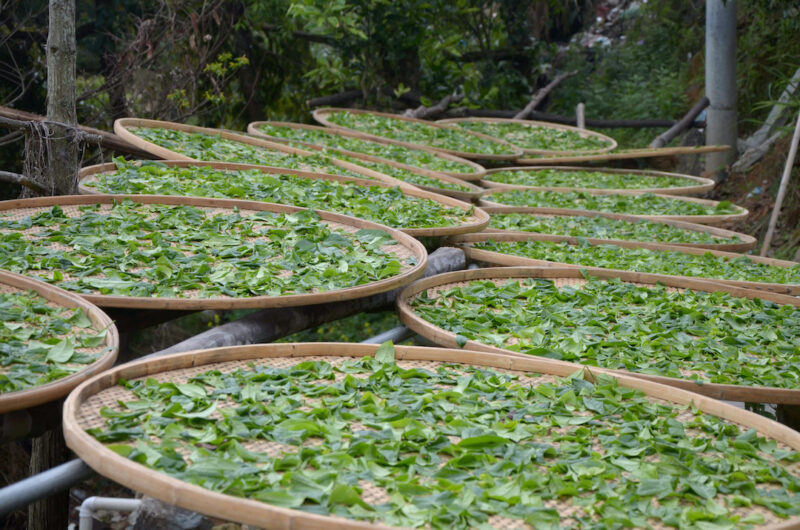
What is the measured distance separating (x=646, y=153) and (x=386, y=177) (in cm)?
304

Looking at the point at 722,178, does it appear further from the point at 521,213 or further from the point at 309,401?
the point at 309,401

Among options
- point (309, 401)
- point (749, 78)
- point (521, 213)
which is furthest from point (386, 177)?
point (749, 78)

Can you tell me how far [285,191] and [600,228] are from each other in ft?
5.51

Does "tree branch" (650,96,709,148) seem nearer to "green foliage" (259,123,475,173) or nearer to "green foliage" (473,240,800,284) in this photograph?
"green foliage" (259,123,475,173)

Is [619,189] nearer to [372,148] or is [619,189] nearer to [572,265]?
[372,148]

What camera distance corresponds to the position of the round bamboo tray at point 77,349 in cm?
156

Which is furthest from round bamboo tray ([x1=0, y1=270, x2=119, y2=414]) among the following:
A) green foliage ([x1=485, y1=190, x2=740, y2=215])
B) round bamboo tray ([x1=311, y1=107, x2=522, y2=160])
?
round bamboo tray ([x1=311, y1=107, x2=522, y2=160])

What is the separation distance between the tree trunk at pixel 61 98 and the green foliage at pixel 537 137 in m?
3.99

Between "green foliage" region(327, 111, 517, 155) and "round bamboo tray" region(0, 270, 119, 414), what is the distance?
13.3 ft

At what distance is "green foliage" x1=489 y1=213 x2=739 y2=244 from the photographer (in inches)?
160

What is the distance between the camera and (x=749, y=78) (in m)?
8.39

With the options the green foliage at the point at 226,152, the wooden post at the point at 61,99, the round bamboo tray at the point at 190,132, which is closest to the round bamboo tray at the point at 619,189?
the round bamboo tray at the point at 190,132

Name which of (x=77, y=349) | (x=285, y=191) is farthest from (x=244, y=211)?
(x=77, y=349)

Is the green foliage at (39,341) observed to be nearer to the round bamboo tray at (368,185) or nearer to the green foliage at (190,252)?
the green foliage at (190,252)
